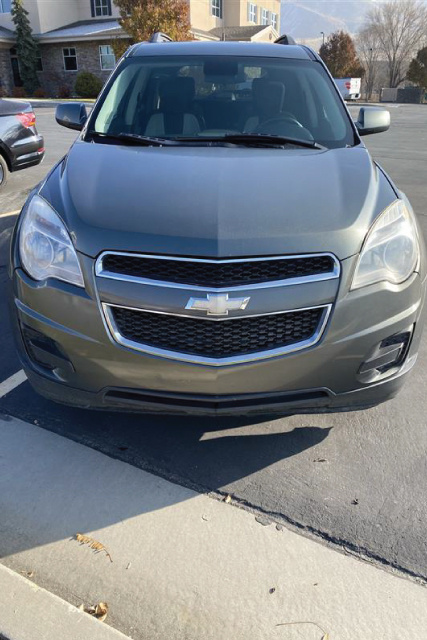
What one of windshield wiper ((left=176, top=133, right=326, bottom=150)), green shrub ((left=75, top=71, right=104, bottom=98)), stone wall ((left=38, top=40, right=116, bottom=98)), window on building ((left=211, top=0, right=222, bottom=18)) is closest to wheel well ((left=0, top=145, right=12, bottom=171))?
windshield wiper ((left=176, top=133, right=326, bottom=150))

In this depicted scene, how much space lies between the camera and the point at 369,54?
73.4 metres

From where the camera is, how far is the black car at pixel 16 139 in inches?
297

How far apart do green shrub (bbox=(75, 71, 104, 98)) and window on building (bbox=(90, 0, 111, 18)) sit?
23.7 feet

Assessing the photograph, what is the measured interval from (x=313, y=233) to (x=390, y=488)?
1197 millimetres

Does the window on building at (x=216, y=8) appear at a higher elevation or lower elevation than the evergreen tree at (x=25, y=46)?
higher

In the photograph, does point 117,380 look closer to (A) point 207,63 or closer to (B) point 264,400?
(B) point 264,400

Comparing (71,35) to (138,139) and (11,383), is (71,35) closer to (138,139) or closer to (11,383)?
(138,139)

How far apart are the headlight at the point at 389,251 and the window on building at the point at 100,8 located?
41.4m

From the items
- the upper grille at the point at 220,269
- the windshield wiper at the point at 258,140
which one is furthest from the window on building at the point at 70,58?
the upper grille at the point at 220,269

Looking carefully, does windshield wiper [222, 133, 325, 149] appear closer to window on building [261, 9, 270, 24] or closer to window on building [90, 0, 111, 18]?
window on building [90, 0, 111, 18]

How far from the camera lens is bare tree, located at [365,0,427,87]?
2788 inches

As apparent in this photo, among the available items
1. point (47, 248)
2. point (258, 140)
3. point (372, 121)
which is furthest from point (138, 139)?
point (372, 121)

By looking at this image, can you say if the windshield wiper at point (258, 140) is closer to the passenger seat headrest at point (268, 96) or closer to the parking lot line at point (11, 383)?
the passenger seat headrest at point (268, 96)

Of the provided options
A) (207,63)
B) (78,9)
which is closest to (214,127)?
(207,63)
